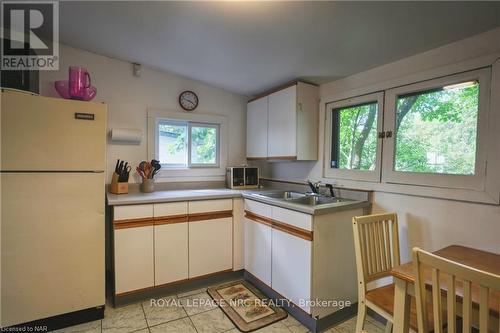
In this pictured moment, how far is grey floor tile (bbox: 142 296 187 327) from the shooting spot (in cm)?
196

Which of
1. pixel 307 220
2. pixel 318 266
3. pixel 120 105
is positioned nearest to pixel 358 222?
pixel 307 220

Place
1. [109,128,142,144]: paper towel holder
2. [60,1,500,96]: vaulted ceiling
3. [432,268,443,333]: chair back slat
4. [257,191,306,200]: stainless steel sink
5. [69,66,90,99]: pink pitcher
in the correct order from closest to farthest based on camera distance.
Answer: [432,268,443,333]: chair back slat, [60,1,500,96]: vaulted ceiling, [69,66,90,99]: pink pitcher, [109,128,142,144]: paper towel holder, [257,191,306,200]: stainless steel sink

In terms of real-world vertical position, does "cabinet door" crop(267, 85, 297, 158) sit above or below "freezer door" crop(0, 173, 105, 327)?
above

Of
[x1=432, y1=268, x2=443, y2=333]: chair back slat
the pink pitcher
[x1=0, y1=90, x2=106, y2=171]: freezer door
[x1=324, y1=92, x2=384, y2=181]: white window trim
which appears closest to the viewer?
[x1=432, y1=268, x2=443, y2=333]: chair back slat

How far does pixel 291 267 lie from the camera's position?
6.47 feet

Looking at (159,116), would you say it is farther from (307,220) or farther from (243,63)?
(307,220)

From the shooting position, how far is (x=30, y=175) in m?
1.72

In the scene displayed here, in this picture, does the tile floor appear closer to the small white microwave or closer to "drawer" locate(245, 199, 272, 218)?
"drawer" locate(245, 199, 272, 218)

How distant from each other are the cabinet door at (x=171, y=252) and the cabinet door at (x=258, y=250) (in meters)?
0.60

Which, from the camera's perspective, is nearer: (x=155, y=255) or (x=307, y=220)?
(x=307, y=220)

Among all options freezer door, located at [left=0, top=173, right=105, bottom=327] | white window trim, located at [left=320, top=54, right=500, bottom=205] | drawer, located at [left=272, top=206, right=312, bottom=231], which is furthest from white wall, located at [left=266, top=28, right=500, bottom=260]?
freezer door, located at [left=0, top=173, right=105, bottom=327]

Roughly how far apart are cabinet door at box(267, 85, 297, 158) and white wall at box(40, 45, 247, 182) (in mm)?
793

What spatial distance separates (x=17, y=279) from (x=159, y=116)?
69.7 inches

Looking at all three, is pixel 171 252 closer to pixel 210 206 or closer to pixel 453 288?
pixel 210 206
